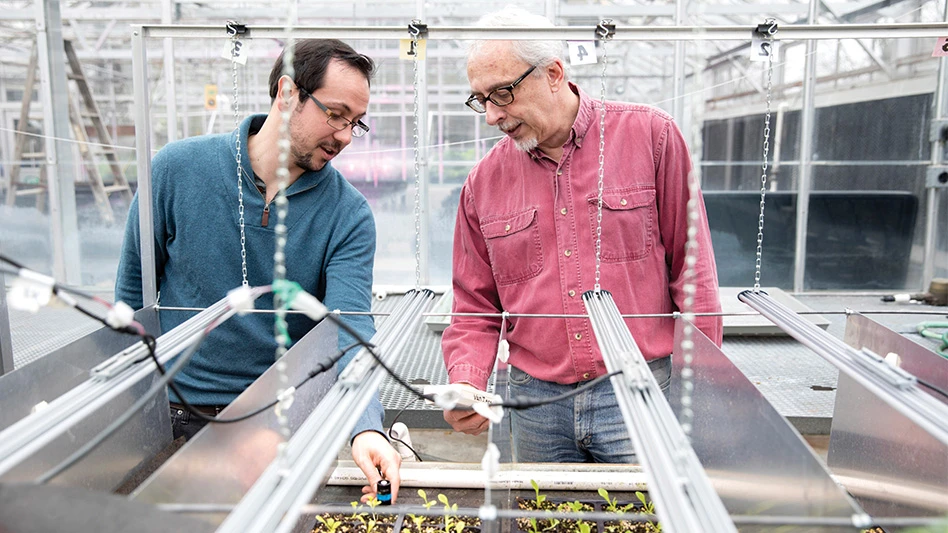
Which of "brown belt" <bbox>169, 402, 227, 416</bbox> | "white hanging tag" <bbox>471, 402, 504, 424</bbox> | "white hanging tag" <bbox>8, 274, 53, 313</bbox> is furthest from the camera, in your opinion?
"brown belt" <bbox>169, 402, 227, 416</bbox>

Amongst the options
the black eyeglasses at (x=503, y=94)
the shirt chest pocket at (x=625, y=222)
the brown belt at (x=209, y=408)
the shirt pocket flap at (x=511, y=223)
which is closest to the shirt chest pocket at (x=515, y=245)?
the shirt pocket flap at (x=511, y=223)

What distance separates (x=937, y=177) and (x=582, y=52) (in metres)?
4.36

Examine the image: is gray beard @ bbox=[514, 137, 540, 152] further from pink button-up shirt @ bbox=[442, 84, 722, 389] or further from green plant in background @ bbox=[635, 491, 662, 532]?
green plant in background @ bbox=[635, 491, 662, 532]

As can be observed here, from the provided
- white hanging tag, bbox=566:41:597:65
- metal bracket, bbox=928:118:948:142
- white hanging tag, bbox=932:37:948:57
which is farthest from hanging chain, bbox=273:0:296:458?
metal bracket, bbox=928:118:948:142

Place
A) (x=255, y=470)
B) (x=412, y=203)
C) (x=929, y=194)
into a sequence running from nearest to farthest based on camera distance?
Answer: (x=255, y=470), (x=929, y=194), (x=412, y=203)

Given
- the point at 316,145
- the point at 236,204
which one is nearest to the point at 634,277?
the point at 316,145

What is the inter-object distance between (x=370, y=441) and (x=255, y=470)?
1.06ft

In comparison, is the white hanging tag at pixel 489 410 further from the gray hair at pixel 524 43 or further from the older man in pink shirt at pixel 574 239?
the gray hair at pixel 524 43

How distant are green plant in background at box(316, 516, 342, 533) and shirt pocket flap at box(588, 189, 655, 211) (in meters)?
0.86

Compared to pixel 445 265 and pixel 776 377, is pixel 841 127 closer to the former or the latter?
pixel 776 377

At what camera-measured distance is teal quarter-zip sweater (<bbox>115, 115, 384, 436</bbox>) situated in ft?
5.02

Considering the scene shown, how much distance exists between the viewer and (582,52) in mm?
1337

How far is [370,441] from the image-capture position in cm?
128

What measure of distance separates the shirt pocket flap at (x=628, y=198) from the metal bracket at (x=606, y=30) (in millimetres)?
399
